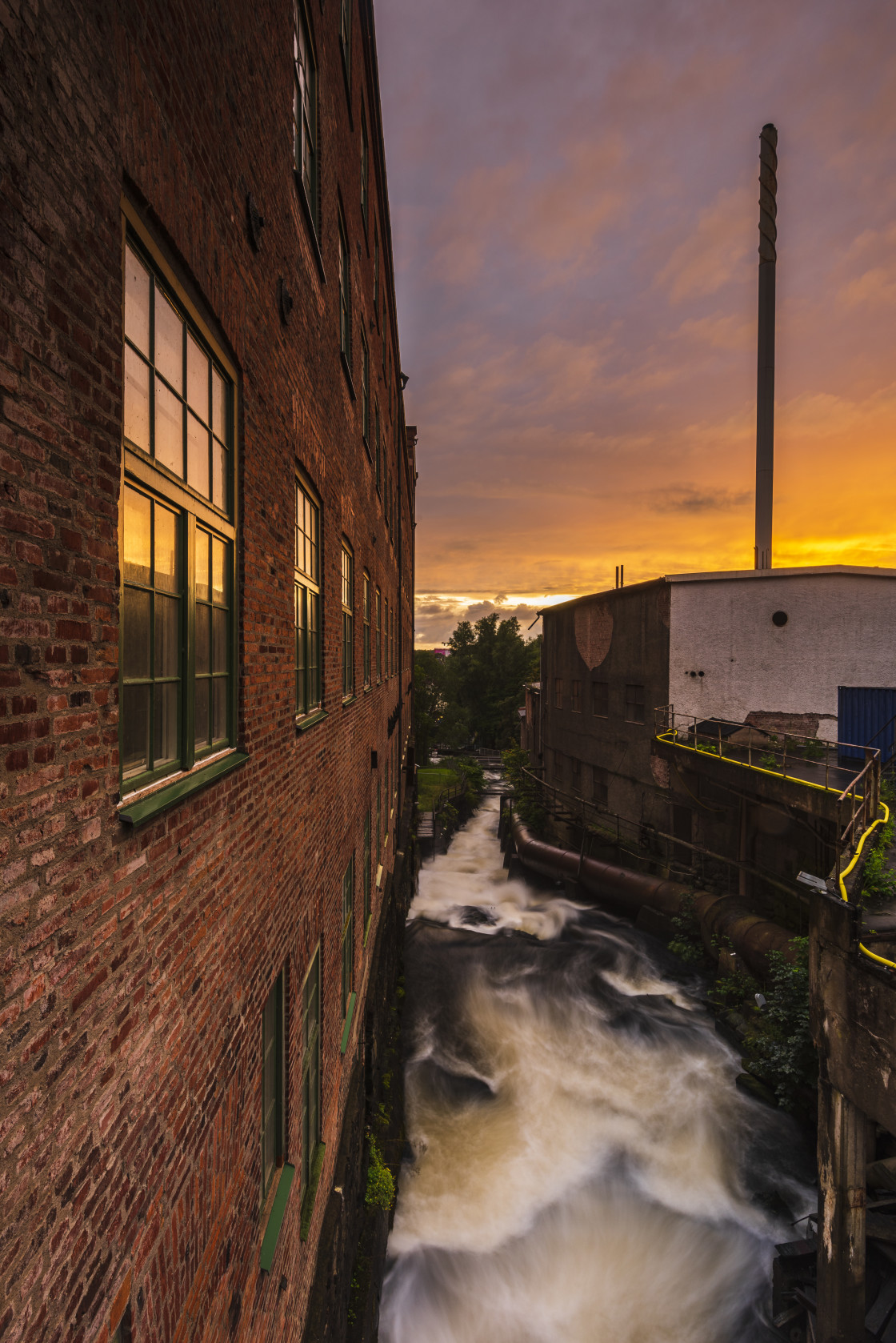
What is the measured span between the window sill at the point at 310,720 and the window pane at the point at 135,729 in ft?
6.61

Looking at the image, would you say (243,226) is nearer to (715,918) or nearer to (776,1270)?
(776,1270)

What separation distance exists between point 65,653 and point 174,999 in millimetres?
1333

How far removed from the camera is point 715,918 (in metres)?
15.0

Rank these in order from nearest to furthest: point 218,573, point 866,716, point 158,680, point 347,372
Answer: point 158,680 → point 218,573 → point 347,372 → point 866,716

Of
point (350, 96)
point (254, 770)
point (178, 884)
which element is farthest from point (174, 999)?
point (350, 96)

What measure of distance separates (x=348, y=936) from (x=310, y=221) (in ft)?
21.2

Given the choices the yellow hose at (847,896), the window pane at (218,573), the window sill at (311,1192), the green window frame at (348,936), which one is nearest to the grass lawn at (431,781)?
the yellow hose at (847,896)

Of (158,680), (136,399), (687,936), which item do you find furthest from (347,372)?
(687,936)

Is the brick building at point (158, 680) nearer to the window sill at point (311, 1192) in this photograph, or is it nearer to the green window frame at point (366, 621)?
the window sill at point (311, 1192)

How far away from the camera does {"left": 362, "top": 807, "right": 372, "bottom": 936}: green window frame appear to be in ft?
26.2

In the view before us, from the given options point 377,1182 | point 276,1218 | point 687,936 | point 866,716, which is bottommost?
point 687,936

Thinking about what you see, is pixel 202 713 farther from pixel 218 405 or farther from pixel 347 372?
pixel 347 372

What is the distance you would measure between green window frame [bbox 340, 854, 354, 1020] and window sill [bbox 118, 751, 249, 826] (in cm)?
370

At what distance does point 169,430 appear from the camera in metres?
2.27
